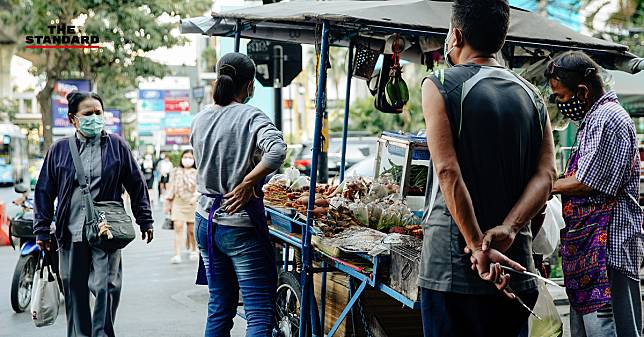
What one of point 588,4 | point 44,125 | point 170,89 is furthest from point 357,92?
point 588,4

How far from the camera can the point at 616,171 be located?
4129mm

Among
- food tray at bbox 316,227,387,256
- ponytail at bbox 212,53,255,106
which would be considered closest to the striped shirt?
food tray at bbox 316,227,387,256

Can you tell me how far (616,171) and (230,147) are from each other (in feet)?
6.56

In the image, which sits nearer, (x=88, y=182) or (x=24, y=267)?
(x=88, y=182)

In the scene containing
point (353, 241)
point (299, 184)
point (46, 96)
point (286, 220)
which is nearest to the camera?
point (353, 241)

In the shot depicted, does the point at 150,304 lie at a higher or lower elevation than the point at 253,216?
lower

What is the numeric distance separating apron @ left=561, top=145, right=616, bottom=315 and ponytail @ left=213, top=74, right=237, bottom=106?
189 cm

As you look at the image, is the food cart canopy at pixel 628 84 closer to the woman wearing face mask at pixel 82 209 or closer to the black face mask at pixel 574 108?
the black face mask at pixel 574 108

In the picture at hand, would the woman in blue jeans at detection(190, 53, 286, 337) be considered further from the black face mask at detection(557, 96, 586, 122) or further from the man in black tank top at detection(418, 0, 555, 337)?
the man in black tank top at detection(418, 0, 555, 337)

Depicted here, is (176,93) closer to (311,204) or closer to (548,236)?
(311,204)

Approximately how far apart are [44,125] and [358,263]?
21659mm

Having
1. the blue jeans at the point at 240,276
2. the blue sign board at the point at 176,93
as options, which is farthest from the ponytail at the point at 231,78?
the blue sign board at the point at 176,93

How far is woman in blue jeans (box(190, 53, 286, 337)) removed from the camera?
461cm

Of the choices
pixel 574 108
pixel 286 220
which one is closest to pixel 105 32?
pixel 286 220
